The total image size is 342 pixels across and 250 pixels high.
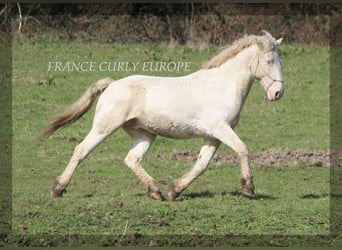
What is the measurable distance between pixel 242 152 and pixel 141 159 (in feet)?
4.35

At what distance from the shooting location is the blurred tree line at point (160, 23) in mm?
21938

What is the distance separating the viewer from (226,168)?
13.4 meters

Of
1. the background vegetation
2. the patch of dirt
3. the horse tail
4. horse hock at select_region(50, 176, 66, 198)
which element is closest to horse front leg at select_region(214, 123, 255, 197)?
the background vegetation

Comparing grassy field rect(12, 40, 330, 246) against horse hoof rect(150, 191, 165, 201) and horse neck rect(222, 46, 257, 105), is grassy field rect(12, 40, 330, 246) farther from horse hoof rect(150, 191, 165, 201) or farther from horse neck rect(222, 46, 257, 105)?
horse neck rect(222, 46, 257, 105)

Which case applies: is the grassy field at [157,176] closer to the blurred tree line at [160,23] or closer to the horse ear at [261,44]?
the blurred tree line at [160,23]

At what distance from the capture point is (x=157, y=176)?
506 inches

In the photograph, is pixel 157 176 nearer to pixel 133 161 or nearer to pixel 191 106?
pixel 133 161

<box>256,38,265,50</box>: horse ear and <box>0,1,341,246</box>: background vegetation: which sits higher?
<box>256,38,265,50</box>: horse ear

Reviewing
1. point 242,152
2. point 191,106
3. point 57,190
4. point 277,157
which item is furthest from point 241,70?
point 277,157

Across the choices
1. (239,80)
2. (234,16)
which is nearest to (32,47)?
(234,16)

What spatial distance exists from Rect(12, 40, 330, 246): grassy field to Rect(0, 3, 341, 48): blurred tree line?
28.2 inches

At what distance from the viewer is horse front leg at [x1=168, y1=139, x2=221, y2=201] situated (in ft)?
35.3

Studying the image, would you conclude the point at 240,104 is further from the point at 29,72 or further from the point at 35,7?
the point at 35,7

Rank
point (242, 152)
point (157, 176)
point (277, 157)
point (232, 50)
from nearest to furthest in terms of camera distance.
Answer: point (242, 152), point (232, 50), point (157, 176), point (277, 157)
